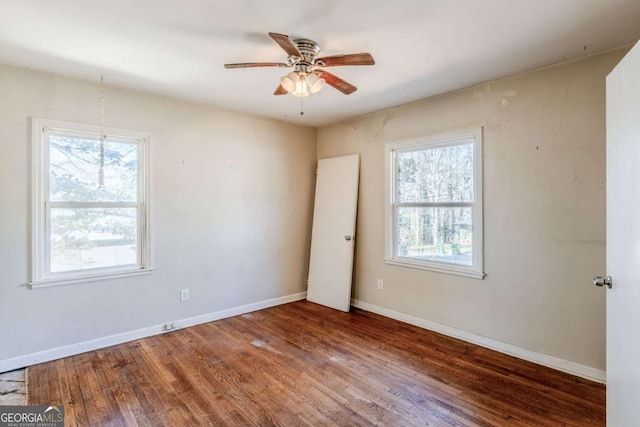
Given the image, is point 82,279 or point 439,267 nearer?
point 82,279

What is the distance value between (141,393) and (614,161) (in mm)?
3098

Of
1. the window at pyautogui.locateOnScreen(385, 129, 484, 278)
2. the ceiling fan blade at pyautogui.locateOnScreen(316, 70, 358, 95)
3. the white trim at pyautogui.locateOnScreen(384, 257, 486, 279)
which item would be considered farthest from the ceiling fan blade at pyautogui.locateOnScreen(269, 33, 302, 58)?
the white trim at pyautogui.locateOnScreen(384, 257, 486, 279)

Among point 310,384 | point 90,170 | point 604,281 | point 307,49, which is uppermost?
point 307,49

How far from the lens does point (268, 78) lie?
9.36 ft

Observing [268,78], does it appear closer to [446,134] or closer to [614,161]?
[446,134]

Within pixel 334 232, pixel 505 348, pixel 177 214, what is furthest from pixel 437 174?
pixel 177 214

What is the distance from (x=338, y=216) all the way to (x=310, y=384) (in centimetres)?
222

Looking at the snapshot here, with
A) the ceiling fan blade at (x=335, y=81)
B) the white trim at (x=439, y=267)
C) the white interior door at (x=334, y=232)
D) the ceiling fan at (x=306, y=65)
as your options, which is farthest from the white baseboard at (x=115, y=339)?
the ceiling fan blade at (x=335, y=81)

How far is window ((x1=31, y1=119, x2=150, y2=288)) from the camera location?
2.74 metres

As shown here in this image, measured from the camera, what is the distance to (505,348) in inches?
113

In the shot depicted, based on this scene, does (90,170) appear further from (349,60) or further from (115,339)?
(349,60)

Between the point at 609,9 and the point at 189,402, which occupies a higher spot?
the point at 609,9

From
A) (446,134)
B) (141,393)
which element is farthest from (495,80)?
(141,393)

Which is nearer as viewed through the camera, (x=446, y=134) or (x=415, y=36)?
(x=415, y=36)
